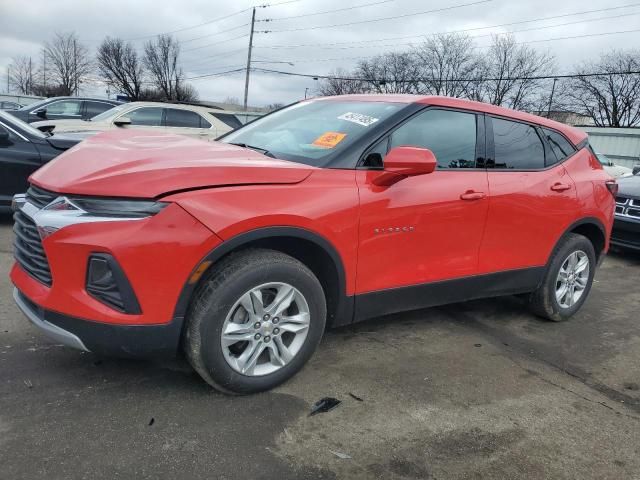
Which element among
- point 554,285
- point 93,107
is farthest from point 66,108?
point 554,285

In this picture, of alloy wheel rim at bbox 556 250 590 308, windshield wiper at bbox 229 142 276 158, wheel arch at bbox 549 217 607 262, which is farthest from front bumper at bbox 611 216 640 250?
windshield wiper at bbox 229 142 276 158

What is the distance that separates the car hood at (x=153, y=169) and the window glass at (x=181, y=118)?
820 centimetres

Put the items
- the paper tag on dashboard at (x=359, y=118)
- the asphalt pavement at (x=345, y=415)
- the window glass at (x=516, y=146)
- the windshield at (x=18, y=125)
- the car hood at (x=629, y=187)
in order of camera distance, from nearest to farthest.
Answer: the asphalt pavement at (x=345, y=415), the paper tag on dashboard at (x=359, y=118), the window glass at (x=516, y=146), the windshield at (x=18, y=125), the car hood at (x=629, y=187)

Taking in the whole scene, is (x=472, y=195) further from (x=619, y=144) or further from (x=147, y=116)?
(x=619, y=144)

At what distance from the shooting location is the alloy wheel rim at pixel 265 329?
107 inches

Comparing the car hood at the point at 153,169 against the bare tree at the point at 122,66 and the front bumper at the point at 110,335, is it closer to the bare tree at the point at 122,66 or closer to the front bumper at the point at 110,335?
the front bumper at the point at 110,335

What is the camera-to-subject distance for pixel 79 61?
69.6 m

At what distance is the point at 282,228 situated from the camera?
274 centimetres

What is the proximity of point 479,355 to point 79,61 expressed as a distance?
254 ft

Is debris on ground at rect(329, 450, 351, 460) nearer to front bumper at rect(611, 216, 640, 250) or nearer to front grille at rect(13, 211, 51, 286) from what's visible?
front grille at rect(13, 211, 51, 286)

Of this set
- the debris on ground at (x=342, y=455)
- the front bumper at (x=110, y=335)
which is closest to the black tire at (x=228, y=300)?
the front bumper at (x=110, y=335)

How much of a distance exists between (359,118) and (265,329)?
1475 mm

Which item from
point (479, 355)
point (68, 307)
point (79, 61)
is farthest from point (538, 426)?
point (79, 61)

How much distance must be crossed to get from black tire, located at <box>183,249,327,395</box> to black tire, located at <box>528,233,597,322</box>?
2330mm
